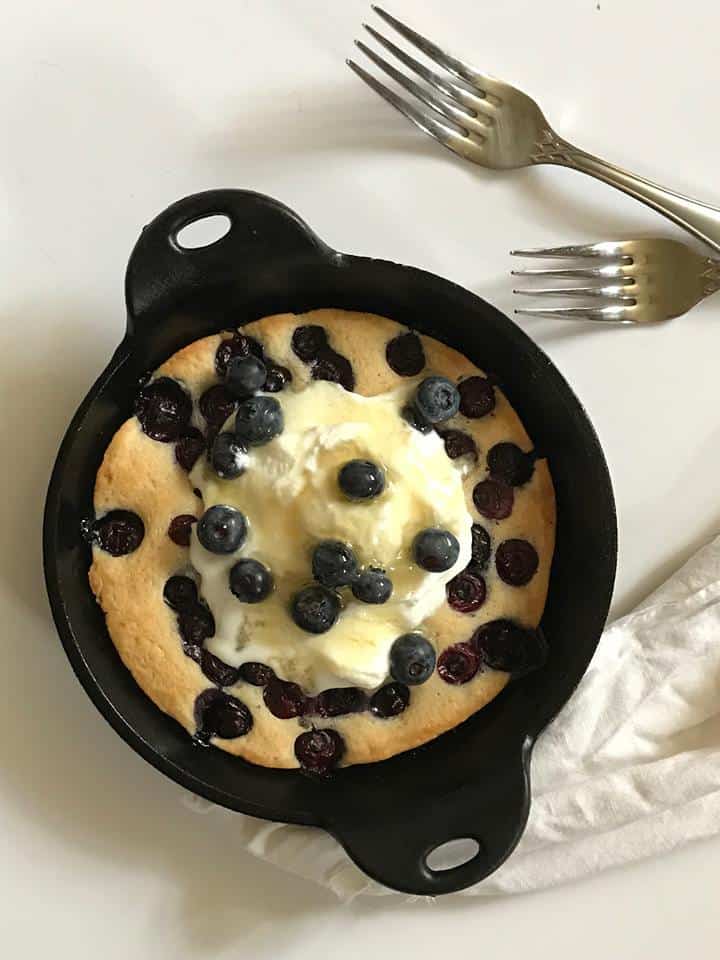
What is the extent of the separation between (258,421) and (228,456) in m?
0.06

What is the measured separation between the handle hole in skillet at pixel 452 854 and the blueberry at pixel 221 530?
1.69 feet

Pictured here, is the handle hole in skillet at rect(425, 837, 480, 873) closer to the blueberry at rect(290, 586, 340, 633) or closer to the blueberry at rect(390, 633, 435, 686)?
the blueberry at rect(390, 633, 435, 686)

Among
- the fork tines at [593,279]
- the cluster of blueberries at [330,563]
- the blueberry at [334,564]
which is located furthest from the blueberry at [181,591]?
the fork tines at [593,279]

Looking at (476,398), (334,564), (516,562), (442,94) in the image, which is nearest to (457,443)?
(476,398)

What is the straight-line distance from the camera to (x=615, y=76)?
1.61 metres

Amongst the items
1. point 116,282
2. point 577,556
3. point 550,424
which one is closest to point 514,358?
point 550,424

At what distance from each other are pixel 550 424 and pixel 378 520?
287mm

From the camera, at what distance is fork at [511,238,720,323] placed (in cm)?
156

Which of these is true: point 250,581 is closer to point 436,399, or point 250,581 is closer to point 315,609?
point 315,609

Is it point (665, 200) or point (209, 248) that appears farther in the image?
point (665, 200)

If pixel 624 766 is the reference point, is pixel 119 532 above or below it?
above

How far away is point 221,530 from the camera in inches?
52.9

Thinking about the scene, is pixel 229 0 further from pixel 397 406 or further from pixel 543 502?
pixel 543 502

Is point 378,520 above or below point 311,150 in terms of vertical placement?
below
